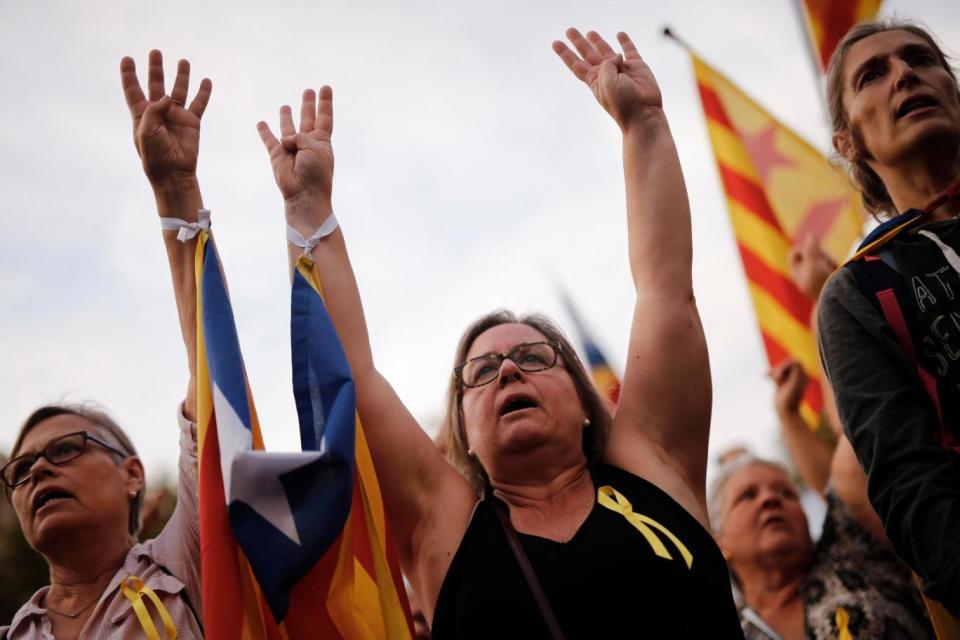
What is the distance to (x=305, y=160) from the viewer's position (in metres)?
3.04

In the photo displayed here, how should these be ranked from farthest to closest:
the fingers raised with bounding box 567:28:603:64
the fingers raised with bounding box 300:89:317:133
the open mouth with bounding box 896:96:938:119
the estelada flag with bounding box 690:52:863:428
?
the estelada flag with bounding box 690:52:863:428, the fingers raised with bounding box 567:28:603:64, the fingers raised with bounding box 300:89:317:133, the open mouth with bounding box 896:96:938:119

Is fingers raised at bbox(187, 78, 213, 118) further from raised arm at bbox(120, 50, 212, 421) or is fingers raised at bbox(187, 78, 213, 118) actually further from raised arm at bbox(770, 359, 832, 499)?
raised arm at bbox(770, 359, 832, 499)

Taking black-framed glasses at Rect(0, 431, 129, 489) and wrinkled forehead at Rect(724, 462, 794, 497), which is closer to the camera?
black-framed glasses at Rect(0, 431, 129, 489)

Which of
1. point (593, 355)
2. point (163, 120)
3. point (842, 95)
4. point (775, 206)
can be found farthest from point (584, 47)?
point (593, 355)

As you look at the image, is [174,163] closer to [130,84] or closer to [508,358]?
[130,84]

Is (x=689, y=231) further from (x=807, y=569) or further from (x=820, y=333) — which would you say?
(x=807, y=569)

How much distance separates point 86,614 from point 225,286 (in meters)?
1.04

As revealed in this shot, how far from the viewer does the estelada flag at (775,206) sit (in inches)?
212

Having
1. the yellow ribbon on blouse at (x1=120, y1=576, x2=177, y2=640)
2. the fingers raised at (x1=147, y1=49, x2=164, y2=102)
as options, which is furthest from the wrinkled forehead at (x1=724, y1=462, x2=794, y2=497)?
the fingers raised at (x1=147, y1=49, x2=164, y2=102)

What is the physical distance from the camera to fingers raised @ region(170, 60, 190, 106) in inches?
119

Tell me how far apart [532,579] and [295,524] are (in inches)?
23.5

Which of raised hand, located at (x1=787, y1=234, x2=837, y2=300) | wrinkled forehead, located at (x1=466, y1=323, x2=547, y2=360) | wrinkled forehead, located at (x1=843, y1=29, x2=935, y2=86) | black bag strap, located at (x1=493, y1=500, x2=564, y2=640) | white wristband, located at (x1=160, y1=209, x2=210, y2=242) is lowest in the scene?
black bag strap, located at (x1=493, y1=500, x2=564, y2=640)

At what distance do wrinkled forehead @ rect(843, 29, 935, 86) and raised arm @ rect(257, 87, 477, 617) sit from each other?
1677 millimetres

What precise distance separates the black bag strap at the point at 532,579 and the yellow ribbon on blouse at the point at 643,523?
10.4 inches
